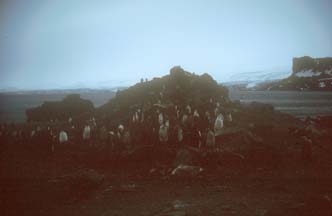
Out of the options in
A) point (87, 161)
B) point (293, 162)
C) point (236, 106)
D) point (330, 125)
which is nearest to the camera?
point (293, 162)

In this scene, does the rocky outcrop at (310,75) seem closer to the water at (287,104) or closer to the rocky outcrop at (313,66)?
the rocky outcrop at (313,66)

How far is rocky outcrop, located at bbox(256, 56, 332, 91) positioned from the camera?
9706 centimetres

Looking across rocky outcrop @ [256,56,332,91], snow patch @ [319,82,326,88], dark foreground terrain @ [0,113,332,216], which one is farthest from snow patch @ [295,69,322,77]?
dark foreground terrain @ [0,113,332,216]

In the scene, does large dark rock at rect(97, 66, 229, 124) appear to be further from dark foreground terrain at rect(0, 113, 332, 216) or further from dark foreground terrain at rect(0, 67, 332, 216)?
dark foreground terrain at rect(0, 113, 332, 216)

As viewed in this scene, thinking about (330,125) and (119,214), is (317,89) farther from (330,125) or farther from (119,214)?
(119,214)

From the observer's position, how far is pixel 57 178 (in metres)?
13.9

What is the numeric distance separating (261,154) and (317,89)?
90783 mm

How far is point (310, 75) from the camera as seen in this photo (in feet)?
361

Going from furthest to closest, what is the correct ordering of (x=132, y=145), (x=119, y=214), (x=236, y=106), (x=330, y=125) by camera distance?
1. (x=236, y=106)
2. (x=330, y=125)
3. (x=132, y=145)
4. (x=119, y=214)

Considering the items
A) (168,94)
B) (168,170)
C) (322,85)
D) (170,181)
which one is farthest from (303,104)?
(322,85)

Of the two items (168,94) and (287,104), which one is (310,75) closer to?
(287,104)

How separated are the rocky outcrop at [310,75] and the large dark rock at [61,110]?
76.4m

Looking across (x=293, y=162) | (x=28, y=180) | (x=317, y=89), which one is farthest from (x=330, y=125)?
Result: (x=317, y=89)

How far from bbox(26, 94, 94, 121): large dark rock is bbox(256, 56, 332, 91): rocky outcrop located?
7636cm
